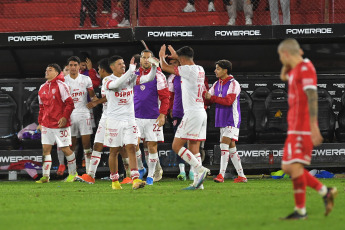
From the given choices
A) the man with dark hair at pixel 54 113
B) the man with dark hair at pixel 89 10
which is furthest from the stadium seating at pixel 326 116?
the man with dark hair at pixel 54 113

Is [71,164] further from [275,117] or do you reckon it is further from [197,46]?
[275,117]

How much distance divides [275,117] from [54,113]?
497 cm

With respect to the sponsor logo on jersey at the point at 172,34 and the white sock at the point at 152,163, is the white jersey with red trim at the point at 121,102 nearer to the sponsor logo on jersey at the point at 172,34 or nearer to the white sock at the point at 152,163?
the white sock at the point at 152,163

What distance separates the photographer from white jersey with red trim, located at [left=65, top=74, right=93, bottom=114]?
48.8ft

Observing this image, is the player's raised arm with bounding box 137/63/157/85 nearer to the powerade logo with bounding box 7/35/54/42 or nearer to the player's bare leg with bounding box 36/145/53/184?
the player's bare leg with bounding box 36/145/53/184

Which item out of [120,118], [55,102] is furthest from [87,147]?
[120,118]

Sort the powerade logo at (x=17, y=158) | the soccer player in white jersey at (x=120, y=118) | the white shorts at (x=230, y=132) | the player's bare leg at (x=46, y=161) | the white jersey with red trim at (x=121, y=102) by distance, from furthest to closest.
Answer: the powerade logo at (x=17, y=158)
the player's bare leg at (x=46, y=161)
the white shorts at (x=230, y=132)
the white jersey with red trim at (x=121, y=102)
the soccer player in white jersey at (x=120, y=118)

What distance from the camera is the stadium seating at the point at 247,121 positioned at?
52.3 feet

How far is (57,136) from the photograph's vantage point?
14094 millimetres

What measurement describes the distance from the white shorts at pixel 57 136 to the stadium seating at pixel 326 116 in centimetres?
556

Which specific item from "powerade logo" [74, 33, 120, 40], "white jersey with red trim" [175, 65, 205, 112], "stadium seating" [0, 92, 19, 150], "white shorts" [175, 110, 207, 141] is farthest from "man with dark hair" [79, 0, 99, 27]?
"white shorts" [175, 110, 207, 141]

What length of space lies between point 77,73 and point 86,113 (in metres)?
0.86

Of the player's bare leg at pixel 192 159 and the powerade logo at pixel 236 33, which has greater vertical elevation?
the powerade logo at pixel 236 33

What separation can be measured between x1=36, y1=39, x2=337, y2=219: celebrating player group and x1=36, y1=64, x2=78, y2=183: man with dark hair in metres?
0.02
